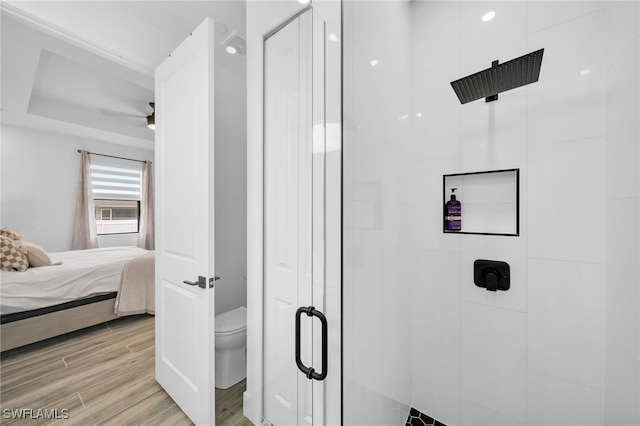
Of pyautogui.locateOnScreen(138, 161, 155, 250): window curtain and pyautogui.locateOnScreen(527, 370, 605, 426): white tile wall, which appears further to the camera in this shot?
pyautogui.locateOnScreen(138, 161, 155, 250): window curtain

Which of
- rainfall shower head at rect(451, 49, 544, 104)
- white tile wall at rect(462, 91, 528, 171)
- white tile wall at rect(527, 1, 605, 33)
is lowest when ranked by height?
white tile wall at rect(462, 91, 528, 171)

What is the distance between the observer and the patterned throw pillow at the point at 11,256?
963mm

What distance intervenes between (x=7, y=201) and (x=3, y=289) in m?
0.37

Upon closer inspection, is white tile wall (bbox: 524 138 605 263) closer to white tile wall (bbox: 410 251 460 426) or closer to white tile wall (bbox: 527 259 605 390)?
white tile wall (bbox: 527 259 605 390)

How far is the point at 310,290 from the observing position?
46 centimetres

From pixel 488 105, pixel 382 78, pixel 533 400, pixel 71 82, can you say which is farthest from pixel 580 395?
pixel 71 82

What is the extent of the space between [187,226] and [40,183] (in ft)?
2.05

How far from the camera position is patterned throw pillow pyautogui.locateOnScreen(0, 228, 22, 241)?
971 mm

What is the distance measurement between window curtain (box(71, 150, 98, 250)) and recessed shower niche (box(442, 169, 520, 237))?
6.10 feet

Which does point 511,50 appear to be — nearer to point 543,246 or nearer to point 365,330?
point 543,246

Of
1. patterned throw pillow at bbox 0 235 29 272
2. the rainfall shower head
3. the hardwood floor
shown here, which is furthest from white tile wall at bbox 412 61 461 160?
patterned throw pillow at bbox 0 235 29 272

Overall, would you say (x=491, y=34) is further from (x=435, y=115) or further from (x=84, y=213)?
(x=84, y=213)

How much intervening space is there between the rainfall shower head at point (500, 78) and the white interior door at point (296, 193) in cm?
79

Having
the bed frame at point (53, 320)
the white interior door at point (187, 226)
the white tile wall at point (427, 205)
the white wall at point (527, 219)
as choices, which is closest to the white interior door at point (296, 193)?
the white wall at point (527, 219)
